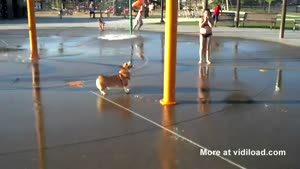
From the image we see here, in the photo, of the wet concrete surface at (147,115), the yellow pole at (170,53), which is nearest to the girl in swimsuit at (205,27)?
the wet concrete surface at (147,115)

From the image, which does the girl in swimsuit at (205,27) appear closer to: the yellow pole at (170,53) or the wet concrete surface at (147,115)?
the wet concrete surface at (147,115)

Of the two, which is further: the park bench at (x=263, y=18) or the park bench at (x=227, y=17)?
the park bench at (x=227, y=17)

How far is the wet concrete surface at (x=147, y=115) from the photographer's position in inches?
230

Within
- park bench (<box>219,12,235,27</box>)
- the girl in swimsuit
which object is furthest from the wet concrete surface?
park bench (<box>219,12,235,27</box>)

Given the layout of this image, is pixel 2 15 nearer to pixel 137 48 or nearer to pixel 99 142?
pixel 137 48

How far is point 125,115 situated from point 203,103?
1.70 meters

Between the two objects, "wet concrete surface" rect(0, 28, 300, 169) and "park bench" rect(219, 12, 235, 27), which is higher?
"park bench" rect(219, 12, 235, 27)

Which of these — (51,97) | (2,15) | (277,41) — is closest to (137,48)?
(277,41)

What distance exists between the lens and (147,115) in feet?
25.7

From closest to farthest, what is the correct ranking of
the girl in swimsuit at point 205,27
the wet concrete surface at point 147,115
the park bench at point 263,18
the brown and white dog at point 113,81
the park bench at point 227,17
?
the wet concrete surface at point 147,115 → the brown and white dog at point 113,81 → the girl in swimsuit at point 205,27 → the park bench at point 263,18 → the park bench at point 227,17

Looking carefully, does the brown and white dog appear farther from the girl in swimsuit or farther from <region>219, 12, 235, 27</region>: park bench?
<region>219, 12, 235, 27</region>: park bench


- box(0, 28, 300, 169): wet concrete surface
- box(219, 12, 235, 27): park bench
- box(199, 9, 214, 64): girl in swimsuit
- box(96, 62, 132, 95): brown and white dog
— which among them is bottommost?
box(0, 28, 300, 169): wet concrete surface

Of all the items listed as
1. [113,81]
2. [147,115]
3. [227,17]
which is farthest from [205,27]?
[227,17]

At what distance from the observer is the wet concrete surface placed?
5848 millimetres
